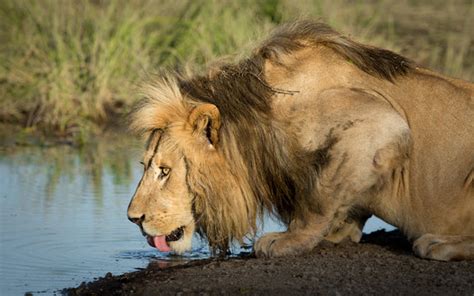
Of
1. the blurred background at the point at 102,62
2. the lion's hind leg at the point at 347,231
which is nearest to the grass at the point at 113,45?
the blurred background at the point at 102,62

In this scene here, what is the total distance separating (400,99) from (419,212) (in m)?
0.61

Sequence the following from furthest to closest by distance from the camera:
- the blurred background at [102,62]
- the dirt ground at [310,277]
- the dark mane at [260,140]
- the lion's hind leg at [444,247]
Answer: the blurred background at [102,62]
the dark mane at [260,140]
the lion's hind leg at [444,247]
the dirt ground at [310,277]

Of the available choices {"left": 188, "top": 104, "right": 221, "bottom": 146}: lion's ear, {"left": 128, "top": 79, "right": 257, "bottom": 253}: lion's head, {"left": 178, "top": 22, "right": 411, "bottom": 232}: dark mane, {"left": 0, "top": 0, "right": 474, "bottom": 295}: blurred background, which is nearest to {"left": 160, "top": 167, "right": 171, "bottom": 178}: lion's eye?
{"left": 128, "top": 79, "right": 257, "bottom": 253}: lion's head

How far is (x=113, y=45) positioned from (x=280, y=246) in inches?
257

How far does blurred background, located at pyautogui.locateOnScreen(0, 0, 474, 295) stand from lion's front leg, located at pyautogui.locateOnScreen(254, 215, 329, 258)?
4.57 feet

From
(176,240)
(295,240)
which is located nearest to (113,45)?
(176,240)

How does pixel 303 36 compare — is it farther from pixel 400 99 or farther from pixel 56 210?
pixel 56 210

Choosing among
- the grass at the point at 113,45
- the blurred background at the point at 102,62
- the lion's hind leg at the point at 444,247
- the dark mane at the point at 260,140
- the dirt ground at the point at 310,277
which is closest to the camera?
the dirt ground at the point at 310,277

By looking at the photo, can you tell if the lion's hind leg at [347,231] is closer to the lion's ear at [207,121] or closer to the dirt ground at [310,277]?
the dirt ground at [310,277]

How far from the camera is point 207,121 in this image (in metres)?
6.02

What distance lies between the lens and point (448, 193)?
6.14 metres

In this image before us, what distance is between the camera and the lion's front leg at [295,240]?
19.9ft

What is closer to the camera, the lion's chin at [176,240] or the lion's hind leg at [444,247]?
the lion's hind leg at [444,247]

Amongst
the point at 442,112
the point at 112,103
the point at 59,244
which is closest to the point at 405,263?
the point at 442,112
